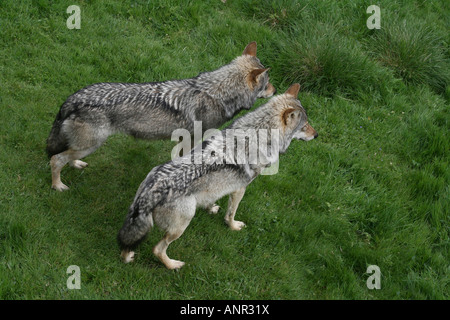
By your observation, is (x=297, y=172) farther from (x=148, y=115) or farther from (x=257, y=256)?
(x=148, y=115)

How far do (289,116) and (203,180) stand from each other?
1268 mm

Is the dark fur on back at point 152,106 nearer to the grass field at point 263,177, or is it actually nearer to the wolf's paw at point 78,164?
the wolf's paw at point 78,164

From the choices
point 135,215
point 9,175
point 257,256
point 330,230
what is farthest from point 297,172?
point 9,175

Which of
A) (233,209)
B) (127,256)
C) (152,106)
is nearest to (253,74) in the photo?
(152,106)

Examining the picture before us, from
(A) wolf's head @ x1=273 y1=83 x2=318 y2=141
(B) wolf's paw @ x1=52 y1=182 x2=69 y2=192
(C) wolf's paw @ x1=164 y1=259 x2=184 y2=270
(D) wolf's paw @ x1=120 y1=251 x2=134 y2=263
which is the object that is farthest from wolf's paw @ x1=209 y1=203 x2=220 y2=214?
(B) wolf's paw @ x1=52 y1=182 x2=69 y2=192

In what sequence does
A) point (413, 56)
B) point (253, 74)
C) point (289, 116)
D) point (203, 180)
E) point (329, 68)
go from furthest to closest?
point (413, 56) → point (329, 68) → point (253, 74) → point (289, 116) → point (203, 180)

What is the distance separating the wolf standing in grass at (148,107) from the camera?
16.1 feet

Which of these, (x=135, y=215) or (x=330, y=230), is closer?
(x=135, y=215)

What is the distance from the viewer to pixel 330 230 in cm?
525

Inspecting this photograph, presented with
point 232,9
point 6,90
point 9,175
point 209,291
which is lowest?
point 209,291

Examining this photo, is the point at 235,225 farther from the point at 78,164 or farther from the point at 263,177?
the point at 78,164

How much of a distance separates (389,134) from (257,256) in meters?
3.32

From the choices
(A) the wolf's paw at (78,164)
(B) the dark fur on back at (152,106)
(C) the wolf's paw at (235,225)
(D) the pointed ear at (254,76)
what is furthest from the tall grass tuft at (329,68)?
(A) the wolf's paw at (78,164)

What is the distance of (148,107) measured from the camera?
5.16 metres
